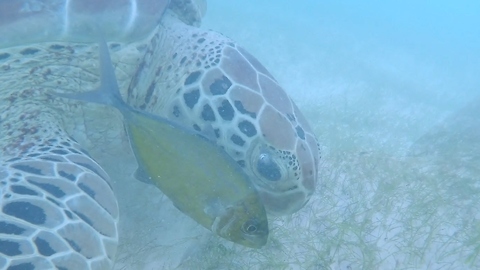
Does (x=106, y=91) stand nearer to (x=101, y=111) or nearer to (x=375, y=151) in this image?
(x=101, y=111)

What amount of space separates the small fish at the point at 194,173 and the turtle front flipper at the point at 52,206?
1.11 feet

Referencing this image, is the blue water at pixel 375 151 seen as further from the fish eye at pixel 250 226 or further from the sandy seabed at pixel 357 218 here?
the fish eye at pixel 250 226

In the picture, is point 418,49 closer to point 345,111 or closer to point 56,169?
point 345,111

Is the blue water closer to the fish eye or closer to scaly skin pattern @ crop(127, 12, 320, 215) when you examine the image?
scaly skin pattern @ crop(127, 12, 320, 215)

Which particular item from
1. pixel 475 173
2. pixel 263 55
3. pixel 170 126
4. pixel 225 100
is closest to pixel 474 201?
pixel 475 173

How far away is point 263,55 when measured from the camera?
11102 mm

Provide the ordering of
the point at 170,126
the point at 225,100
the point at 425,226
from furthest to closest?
the point at 425,226 < the point at 225,100 < the point at 170,126

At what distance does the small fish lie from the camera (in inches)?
78.4

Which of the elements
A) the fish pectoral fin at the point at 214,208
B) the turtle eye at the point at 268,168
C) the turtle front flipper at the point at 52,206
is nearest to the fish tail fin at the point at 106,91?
the turtle front flipper at the point at 52,206

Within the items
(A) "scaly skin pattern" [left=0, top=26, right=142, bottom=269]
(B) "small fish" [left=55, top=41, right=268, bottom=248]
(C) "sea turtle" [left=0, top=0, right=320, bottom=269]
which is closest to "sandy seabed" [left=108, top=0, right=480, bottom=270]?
(C) "sea turtle" [left=0, top=0, right=320, bottom=269]

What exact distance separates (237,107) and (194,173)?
771mm

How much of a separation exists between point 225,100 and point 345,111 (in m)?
5.44

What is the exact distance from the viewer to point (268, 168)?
251 centimetres

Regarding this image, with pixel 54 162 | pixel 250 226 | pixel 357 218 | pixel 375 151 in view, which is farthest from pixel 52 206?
pixel 375 151
